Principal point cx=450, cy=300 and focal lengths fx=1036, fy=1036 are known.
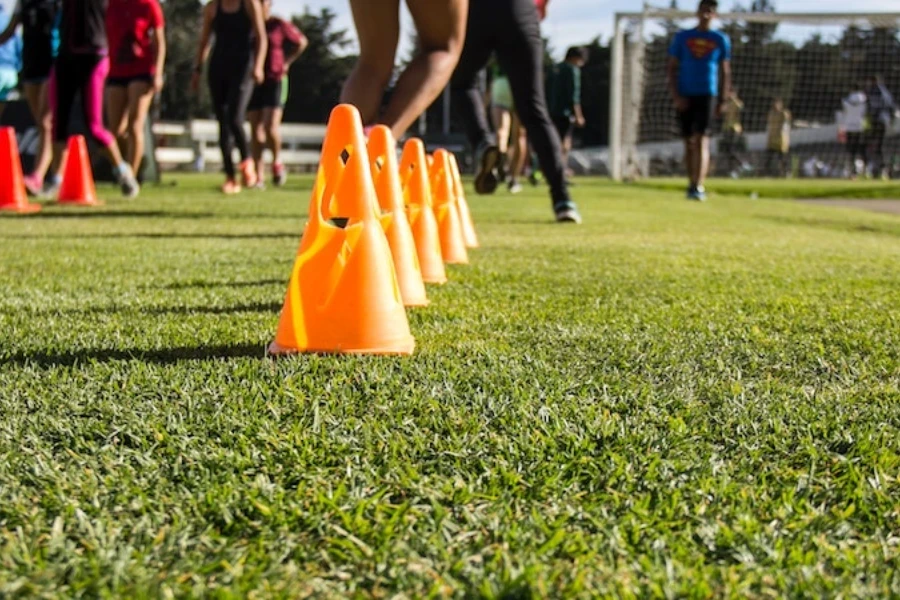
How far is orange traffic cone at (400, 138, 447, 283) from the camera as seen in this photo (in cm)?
388

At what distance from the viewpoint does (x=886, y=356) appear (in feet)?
8.23

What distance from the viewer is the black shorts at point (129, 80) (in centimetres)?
972

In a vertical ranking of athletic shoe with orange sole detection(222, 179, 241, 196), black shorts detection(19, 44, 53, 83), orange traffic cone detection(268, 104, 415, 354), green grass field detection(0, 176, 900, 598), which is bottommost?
athletic shoe with orange sole detection(222, 179, 241, 196)

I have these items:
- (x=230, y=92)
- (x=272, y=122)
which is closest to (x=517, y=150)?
(x=272, y=122)

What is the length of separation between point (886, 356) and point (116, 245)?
394 cm

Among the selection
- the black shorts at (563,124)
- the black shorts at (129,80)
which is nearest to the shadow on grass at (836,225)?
the black shorts at (129,80)

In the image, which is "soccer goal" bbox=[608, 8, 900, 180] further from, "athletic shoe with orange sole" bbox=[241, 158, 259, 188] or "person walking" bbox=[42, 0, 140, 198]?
"person walking" bbox=[42, 0, 140, 198]

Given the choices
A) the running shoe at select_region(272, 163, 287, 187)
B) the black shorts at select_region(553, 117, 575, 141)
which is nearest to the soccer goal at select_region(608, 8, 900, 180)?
the black shorts at select_region(553, 117, 575, 141)

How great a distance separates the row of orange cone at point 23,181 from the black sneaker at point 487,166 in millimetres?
3585

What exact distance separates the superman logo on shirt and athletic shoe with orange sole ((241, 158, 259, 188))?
524 cm

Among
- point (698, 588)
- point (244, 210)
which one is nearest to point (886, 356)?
point (698, 588)

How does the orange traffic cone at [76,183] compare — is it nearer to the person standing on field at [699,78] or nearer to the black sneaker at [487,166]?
the black sneaker at [487,166]

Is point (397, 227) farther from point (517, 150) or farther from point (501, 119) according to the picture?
point (517, 150)

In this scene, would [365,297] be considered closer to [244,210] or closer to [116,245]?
[116,245]
